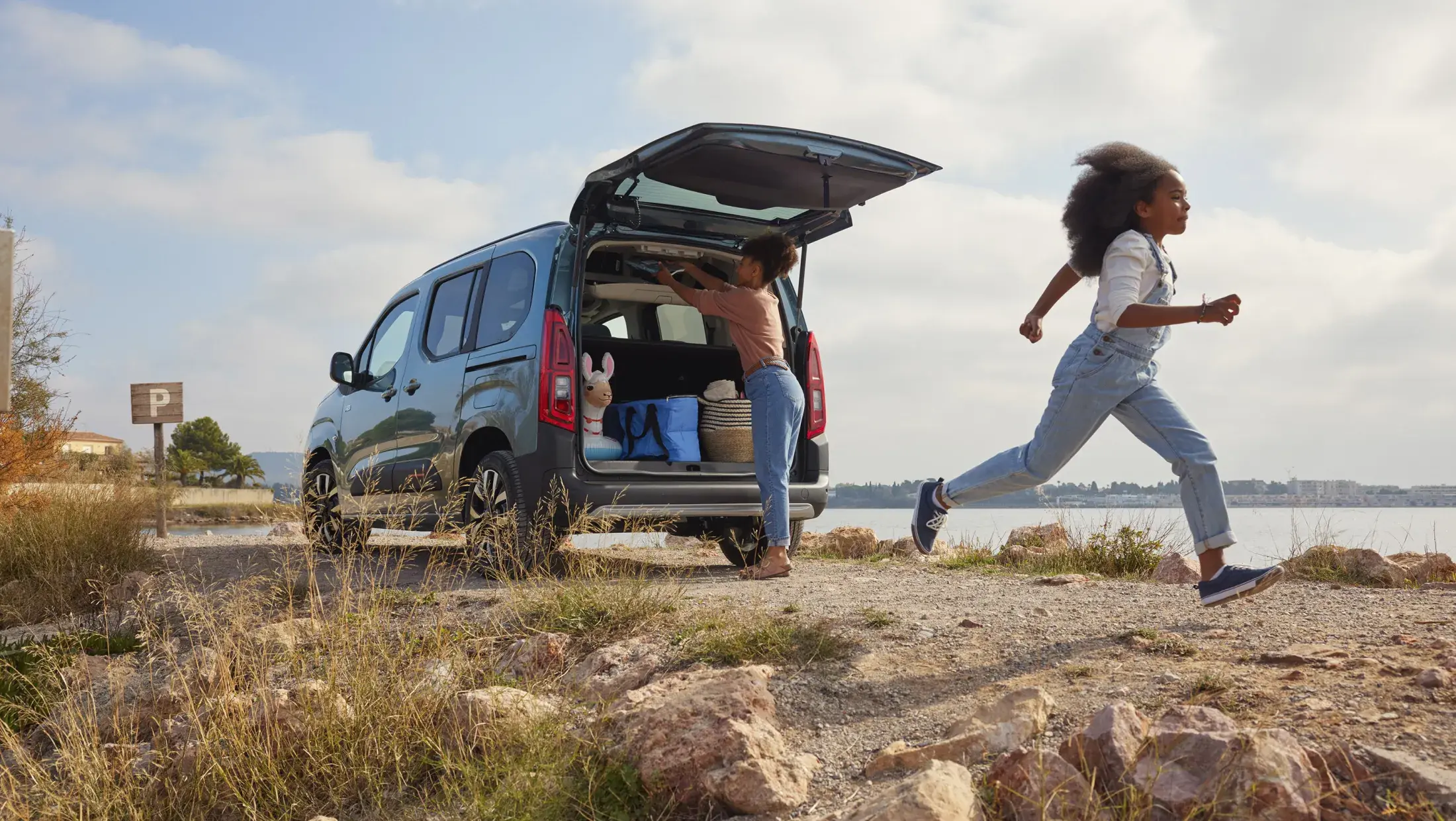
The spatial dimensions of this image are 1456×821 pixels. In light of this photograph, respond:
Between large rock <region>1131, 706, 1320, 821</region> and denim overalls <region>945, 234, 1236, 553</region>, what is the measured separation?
5.34 ft

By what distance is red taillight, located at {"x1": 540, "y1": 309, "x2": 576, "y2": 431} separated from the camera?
5.56m

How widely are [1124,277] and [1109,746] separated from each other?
6.50 feet

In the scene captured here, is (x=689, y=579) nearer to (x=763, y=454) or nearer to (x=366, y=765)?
(x=763, y=454)

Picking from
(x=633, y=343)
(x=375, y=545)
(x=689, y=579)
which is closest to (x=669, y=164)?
(x=633, y=343)

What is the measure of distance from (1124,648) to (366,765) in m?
2.54

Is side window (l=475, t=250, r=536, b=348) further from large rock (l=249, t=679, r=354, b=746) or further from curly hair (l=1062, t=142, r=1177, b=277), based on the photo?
curly hair (l=1062, t=142, r=1177, b=277)

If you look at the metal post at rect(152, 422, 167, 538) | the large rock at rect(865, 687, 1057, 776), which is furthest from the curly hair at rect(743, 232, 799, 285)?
the metal post at rect(152, 422, 167, 538)

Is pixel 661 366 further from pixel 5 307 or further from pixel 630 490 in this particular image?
pixel 5 307

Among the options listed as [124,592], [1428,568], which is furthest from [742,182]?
[1428,568]

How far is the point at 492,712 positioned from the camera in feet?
10.9

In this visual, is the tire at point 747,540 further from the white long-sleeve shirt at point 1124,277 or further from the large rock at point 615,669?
the white long-sleeve shirt at point 1124,277

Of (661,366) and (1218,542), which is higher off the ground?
(661,366)

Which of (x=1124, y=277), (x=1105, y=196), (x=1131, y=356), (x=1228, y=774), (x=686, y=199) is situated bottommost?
(x=1228, y=774)

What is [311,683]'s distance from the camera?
370 centimetres
